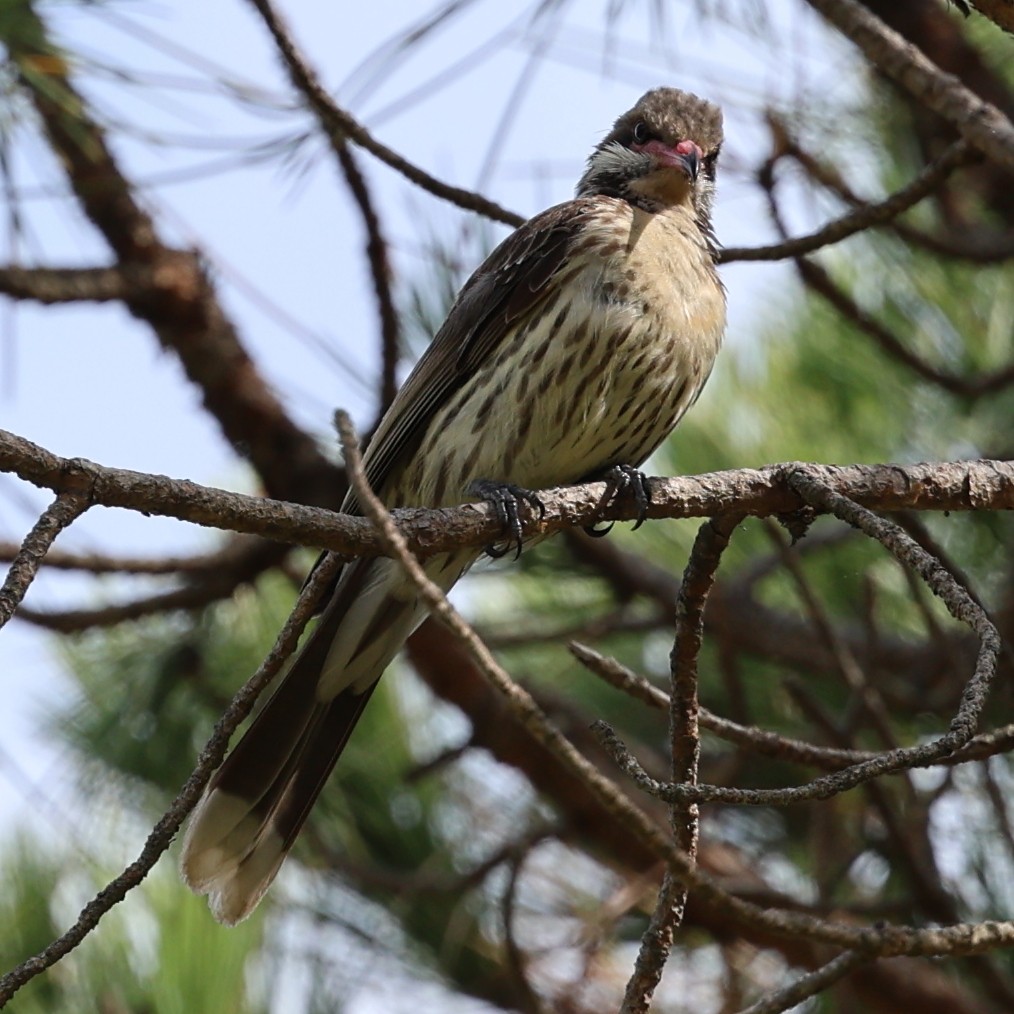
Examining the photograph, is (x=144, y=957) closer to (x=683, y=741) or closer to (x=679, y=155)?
(x=683, y=741)

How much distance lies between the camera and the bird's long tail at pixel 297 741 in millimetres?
3562

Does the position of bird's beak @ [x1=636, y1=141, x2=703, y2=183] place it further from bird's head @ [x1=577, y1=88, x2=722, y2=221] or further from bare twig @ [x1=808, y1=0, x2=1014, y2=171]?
bare twig @ [x1=808, y1=0, x2=1014, y2=171]

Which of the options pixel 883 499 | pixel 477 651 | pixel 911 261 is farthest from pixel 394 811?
pixel 477 651

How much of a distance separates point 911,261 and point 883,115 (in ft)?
1.78

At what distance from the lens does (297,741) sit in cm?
393

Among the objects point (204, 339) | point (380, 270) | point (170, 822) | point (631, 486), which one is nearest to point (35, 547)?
point (170, 822)

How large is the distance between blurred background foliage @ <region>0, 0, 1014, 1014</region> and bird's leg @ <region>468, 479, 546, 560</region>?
1.00 metres

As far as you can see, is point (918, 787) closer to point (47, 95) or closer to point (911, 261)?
point (911, 261)

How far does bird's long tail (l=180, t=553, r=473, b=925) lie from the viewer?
3562 millimetres

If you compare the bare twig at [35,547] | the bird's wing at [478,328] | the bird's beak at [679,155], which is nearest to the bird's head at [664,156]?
the bird's beak at [679,155]

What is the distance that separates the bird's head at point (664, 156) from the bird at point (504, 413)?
18cm

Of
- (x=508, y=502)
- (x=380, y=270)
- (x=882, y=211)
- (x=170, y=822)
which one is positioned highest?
(x=380, y=270)

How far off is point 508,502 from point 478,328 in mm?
1082

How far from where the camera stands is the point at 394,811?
5.22m
